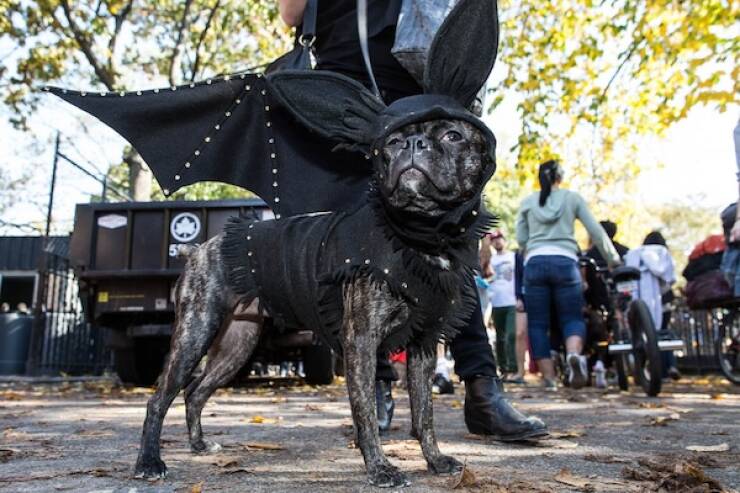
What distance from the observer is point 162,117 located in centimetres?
345

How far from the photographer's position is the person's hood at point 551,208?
771 centimetres

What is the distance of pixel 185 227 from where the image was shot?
898 cm

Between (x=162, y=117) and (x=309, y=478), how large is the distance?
71.9 inches

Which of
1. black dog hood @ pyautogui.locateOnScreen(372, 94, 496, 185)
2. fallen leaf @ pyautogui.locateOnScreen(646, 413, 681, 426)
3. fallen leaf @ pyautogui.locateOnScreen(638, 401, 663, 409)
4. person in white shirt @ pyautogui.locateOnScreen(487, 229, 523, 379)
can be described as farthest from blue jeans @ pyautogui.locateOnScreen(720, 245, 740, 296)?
black dog hood @ pyautogui.locateOnScreen(372, 94, 496, 185)

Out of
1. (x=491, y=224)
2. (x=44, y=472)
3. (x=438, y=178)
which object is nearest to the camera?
(x=438, y=178)

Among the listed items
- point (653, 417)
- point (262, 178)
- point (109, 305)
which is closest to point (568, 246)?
point (653, 417)

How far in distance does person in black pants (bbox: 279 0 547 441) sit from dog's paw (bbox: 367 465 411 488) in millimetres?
1052

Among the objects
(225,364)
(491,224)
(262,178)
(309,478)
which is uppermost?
(262,178)

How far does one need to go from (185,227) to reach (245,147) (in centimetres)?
565

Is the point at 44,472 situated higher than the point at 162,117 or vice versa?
the point at 162,117

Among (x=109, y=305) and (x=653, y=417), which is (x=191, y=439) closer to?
(x=653, y=417)

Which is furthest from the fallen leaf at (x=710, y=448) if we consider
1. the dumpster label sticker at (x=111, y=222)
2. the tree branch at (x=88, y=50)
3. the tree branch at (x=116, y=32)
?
the tree branch at (x=116, y=32)

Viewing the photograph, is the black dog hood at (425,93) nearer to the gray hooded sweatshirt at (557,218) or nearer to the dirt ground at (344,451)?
the dirt ground at (344,451)

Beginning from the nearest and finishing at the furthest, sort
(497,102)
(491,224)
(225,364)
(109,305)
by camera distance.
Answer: (491,224), (225,364), (109,305), (497,102)
